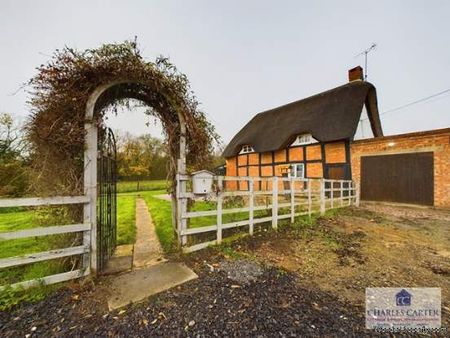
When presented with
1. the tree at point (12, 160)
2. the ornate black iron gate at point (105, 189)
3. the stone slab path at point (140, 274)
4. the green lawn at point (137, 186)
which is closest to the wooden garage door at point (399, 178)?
the stone slab path at point (140, 274)

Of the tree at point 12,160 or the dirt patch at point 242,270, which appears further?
the tree at point 12,160

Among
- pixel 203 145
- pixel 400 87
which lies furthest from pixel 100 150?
pixel 400 87

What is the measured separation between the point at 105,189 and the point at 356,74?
57.2 feet

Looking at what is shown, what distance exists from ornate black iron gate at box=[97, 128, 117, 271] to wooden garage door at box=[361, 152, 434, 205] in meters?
11.5

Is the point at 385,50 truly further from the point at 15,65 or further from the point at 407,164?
the point at 15,65

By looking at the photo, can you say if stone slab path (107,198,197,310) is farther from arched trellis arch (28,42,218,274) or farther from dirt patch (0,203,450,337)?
arched trellis arch (28,42,218,274)

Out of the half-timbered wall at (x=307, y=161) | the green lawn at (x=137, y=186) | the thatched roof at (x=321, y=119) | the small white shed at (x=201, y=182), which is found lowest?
the green lawn at (x=137, y=186)

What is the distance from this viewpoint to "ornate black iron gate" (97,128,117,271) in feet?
9.80

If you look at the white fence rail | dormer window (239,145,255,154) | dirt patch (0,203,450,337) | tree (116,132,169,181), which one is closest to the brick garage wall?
dirt patch (0,203,450,337)

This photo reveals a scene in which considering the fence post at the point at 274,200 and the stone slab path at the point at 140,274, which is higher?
the fence post at the point at 274,200

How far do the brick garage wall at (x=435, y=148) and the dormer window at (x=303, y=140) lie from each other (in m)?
3.22

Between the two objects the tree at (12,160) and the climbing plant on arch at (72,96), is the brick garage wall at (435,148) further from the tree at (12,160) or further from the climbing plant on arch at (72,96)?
the tree at (12,160)

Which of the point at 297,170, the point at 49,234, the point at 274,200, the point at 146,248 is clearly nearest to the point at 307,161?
the point at 297,170

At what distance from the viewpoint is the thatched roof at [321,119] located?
37.0 feet
